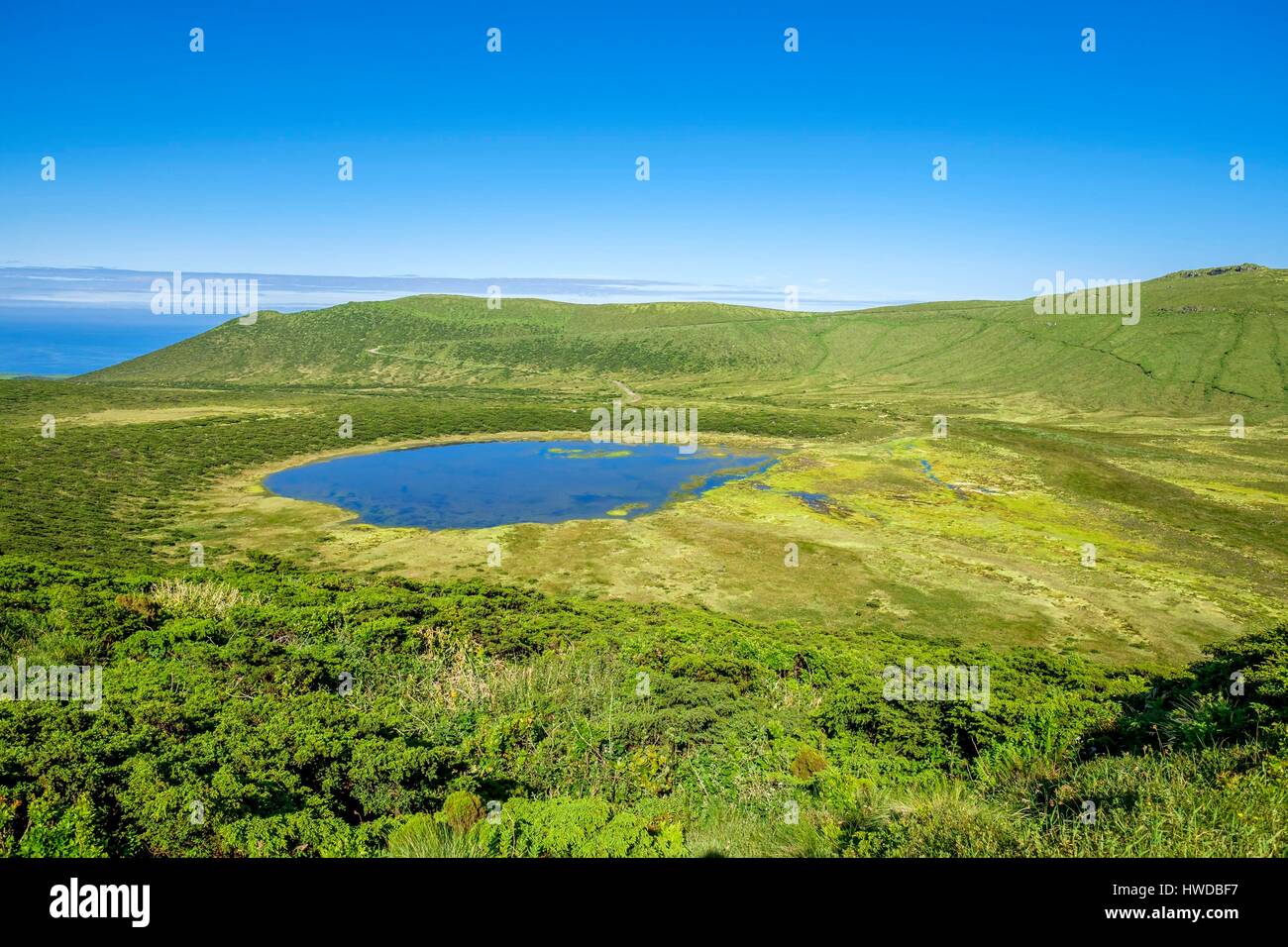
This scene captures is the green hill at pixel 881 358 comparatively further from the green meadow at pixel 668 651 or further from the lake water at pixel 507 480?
the lake water at pixel 507 480

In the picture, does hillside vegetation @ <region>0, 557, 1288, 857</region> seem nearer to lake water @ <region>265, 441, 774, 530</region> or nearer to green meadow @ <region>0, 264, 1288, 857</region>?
green meadow @ <region>0, 264, 1288, 857</region>

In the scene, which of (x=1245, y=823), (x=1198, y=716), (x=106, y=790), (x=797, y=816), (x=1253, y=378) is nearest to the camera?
(x=1245, y=823)

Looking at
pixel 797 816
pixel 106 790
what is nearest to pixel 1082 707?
pixel 797 816

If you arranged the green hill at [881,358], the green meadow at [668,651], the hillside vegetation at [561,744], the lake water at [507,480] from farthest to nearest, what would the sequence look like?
the green hill at [881,358] < the lake water at [507,480] < the green meadow at [668,651] < the hillside vegetation at [561,744]

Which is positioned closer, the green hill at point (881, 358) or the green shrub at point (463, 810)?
the green shrub at point (463, 810)

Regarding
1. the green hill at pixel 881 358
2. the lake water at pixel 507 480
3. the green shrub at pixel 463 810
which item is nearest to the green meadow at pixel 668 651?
the green shrub at pixel 463 810

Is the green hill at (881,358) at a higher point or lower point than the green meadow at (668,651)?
higher

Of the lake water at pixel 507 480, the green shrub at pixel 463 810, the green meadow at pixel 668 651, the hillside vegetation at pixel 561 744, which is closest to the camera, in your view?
the hillside vegetation at pixel 561 744
